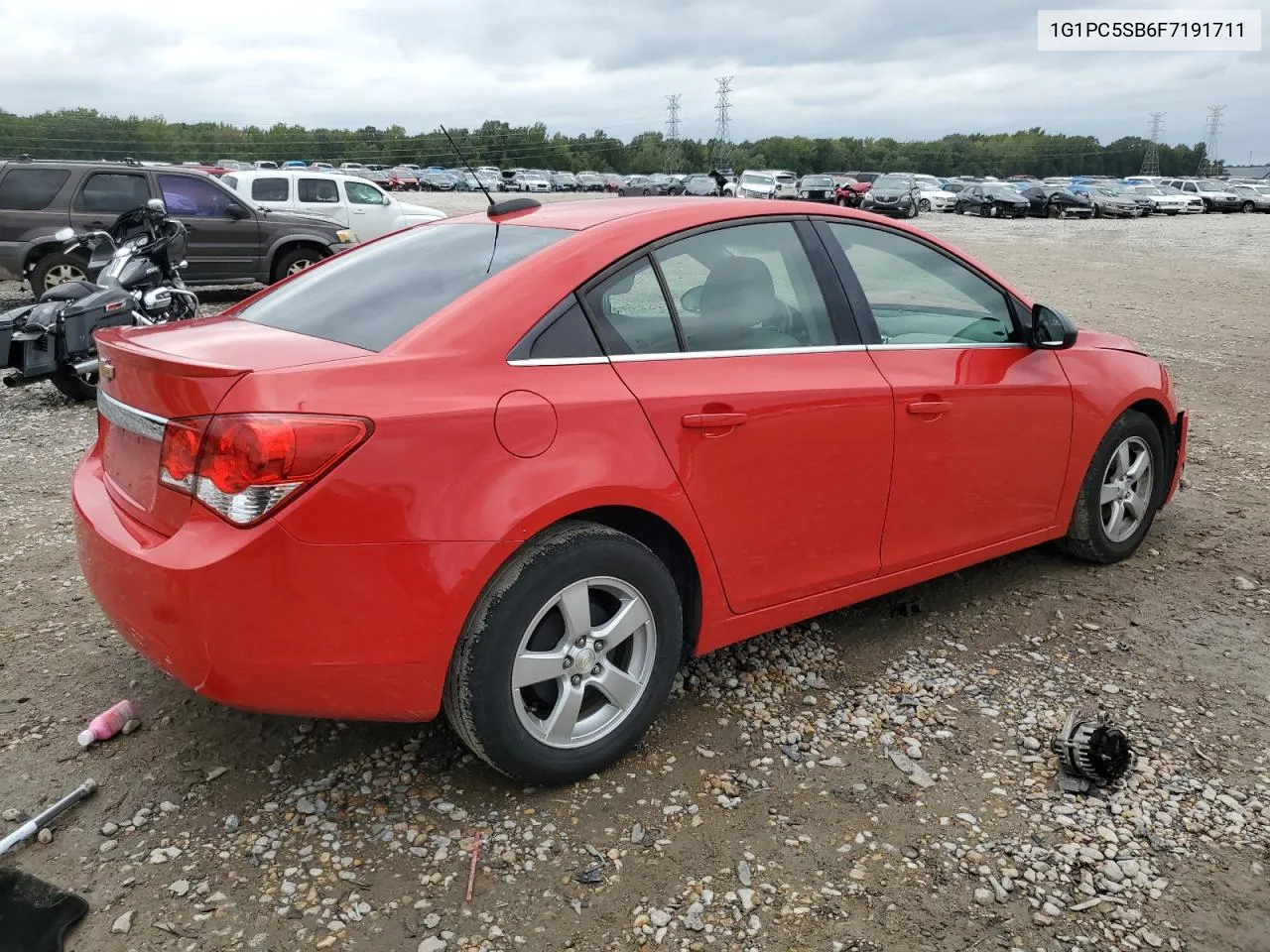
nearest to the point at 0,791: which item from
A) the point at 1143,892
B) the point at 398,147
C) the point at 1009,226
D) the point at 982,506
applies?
the point at 1143,892

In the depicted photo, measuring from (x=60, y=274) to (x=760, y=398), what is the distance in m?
10.9

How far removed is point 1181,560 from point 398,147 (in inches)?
4719

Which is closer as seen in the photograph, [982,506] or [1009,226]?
[982,506]

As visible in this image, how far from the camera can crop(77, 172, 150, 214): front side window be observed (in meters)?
11.7

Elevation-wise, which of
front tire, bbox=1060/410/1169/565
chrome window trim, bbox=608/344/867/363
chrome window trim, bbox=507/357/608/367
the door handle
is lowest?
front tire, bbox=1060/410/1169/565

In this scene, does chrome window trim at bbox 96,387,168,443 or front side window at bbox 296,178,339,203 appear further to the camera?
front side window at bbox 296,178,339,203

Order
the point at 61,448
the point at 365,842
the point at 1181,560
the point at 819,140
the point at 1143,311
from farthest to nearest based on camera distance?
the point at 819,140
the point at 1143,311
the point at 61,448
the point at 1181,560
the point at 365,842

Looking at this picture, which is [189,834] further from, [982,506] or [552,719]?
[982,506]

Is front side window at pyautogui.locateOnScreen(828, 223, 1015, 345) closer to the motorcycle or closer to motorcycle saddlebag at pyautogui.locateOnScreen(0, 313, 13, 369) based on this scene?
the motorcycle

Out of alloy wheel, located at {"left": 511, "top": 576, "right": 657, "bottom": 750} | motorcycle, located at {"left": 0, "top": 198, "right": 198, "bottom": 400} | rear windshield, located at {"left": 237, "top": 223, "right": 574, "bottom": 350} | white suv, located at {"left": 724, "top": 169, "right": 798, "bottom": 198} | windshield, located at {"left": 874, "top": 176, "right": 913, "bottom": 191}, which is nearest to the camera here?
alloy wheel, located at {"left": 511, "top": 576, "right": 657, "bottom": 750}

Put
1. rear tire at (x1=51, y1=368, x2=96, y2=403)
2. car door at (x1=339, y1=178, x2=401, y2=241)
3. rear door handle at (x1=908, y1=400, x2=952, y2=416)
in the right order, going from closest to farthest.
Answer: rear door handle at (x1=908, y1=400, x2=952, y2=416) → rear tire at (x1=51, y1=368, x2=96, y2=403) → car door at (x1=339, y1=178, x2=401, y2=241)

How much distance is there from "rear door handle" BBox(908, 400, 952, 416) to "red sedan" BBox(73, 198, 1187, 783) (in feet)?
0.04

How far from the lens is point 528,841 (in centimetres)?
266

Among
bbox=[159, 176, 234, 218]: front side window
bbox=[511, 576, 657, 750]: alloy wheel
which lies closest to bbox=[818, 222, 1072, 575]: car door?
bbox=[511, 576, 657, 750]: alloy wheel
